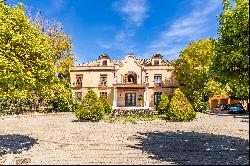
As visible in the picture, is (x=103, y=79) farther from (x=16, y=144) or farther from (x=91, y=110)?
(x=16, y=144)

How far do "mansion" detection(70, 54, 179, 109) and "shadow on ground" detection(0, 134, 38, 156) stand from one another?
31.3 metres

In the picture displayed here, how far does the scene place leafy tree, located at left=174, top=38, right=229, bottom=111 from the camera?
1647 inches

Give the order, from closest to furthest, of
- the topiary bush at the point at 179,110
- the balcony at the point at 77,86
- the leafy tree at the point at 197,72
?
the topiary bush at the point at 179,110, the leafy tree at the point at 197,72, the balcony at the point at 77,86

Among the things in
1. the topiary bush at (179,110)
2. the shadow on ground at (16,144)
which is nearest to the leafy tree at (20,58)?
the shadow on ground at (16,144)

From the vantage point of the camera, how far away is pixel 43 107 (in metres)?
45.8

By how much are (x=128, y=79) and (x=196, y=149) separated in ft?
122

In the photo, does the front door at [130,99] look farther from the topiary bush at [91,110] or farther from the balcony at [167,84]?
the topiary bush at [91,110]

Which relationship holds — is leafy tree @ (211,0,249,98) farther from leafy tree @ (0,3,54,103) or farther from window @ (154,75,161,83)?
window @ (154,75,161,83)

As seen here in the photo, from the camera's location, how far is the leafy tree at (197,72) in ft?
137

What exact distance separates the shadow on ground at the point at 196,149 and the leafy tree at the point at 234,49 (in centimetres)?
256

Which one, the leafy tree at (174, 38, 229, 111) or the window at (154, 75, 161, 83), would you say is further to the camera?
the window at (154, 75, 161, 83)

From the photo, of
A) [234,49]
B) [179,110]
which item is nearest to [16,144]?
[234,49]

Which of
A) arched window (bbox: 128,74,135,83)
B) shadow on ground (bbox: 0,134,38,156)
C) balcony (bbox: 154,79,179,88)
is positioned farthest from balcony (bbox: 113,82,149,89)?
shadow on ground (bbox: 0,134,38,156)

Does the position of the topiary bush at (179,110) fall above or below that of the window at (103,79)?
below
